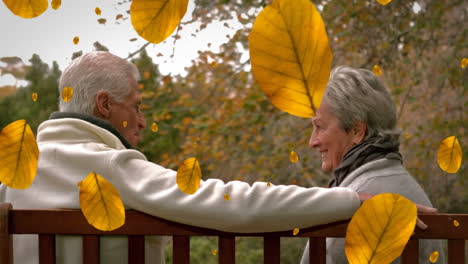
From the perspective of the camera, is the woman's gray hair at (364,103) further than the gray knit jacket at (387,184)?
Yes

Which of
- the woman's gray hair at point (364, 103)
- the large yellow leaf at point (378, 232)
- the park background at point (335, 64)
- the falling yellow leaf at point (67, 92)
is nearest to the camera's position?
the large yellow leaf at point (378, 232)

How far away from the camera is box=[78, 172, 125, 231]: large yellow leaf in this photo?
1.04 meters

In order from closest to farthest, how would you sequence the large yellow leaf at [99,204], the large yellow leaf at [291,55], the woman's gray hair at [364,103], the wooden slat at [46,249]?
the large yellow leaf at [291,55]
the large yellow leaf at [99,204]
the wooden slat at [46,249]
the woman's gray hair at [364,103]

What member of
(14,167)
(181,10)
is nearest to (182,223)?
(14,167)

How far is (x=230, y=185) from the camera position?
4.26 feet

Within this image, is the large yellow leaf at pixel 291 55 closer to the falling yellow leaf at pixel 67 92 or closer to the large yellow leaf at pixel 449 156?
the large yellow leaf at pixel 449 156

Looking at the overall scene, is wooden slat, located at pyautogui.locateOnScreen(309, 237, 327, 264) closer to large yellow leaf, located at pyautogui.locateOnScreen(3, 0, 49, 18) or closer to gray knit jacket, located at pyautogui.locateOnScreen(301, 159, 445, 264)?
gray knit jacket, located at pyautogui.locateOnScreen(301, 159, 445, 264)

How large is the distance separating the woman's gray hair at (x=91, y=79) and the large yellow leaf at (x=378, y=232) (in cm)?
94

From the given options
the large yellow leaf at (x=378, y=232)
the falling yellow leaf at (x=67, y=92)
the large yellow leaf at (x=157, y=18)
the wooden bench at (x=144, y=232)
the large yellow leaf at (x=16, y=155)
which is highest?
the large yellow leaf at (x=157, y=18)

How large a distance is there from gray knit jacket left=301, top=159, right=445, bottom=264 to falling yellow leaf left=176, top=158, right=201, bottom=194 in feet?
2.66

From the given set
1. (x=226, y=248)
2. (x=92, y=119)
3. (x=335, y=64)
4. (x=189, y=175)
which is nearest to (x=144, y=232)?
(x=226, y=248)

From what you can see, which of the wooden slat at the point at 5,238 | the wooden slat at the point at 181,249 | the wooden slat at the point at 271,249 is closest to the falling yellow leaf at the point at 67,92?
the wooden slat at the point at 5,238

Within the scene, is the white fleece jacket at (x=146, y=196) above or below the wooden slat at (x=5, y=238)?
above

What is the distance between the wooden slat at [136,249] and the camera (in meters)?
1.36
